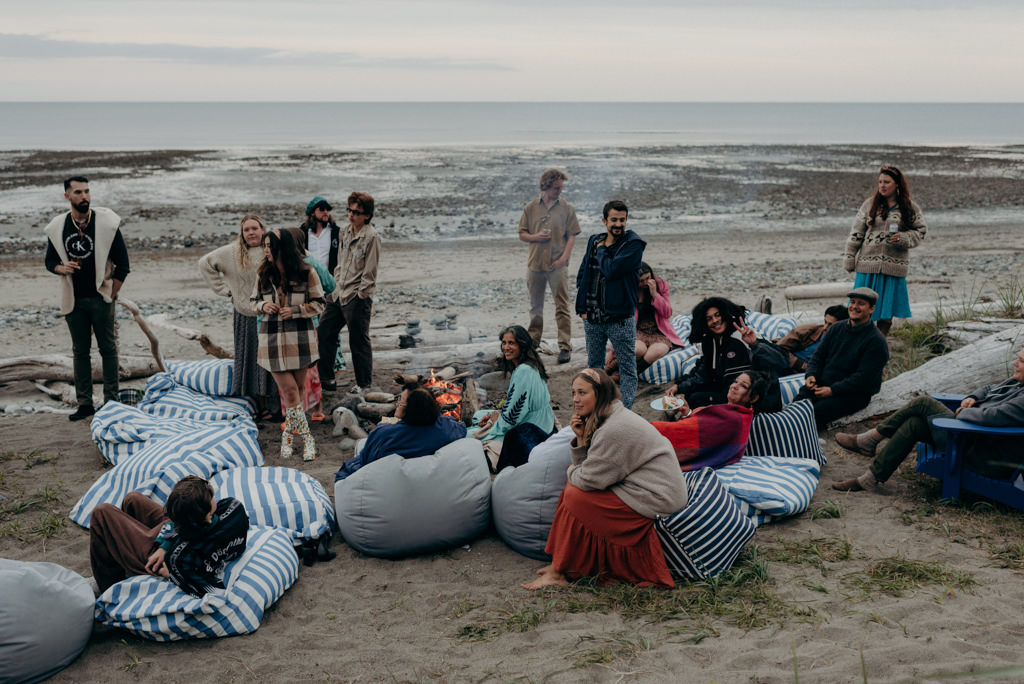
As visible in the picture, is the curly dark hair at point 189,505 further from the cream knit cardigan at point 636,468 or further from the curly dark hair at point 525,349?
the curly dark hair at point 525,349

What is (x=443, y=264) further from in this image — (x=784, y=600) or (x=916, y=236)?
(x=784, y=600)

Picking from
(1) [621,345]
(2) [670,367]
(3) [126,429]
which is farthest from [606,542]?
(3) [126,429]

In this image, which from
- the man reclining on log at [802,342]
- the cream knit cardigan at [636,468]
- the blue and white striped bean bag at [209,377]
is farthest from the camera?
the man reclining on log at [802,342]

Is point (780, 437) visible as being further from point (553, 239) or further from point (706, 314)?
point (553, 239)

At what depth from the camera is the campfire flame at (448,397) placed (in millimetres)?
6719

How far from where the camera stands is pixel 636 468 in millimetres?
4238

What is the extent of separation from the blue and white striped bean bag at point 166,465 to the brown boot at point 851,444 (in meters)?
4.32

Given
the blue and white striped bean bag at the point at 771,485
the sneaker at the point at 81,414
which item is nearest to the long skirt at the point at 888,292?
the blue and white striped bean bag at the point at 771,485

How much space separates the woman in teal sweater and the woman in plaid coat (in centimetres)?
153

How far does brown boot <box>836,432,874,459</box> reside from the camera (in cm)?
602

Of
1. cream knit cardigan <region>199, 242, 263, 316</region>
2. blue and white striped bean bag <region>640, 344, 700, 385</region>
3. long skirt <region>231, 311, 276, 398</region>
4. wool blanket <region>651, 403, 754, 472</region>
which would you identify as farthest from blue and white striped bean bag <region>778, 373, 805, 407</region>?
cream knit cardigan <region>199, 242, 263, 316</region>

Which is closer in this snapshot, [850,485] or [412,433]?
[412,433]

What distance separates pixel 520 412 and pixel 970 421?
9.13 feet

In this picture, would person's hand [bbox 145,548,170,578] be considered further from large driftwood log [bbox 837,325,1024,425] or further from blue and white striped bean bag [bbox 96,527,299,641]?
large driftwood log [bbox 837,325,1024,425]
